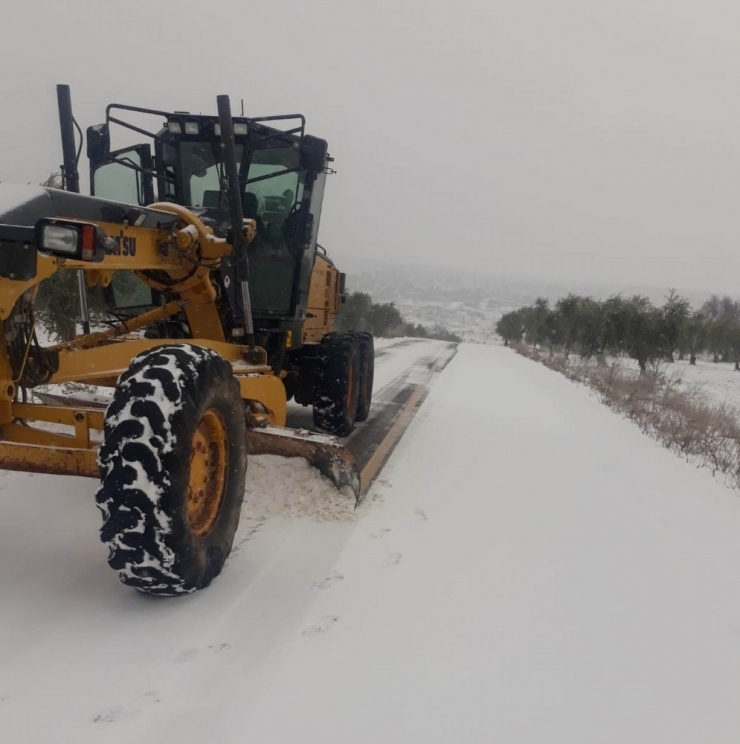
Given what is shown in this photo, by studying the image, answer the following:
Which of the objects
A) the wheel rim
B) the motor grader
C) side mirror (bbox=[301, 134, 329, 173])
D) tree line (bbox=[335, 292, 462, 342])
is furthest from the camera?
tree line (bbox=[335, 292, 462, 342])

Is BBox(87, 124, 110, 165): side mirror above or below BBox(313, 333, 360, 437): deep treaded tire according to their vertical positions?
above

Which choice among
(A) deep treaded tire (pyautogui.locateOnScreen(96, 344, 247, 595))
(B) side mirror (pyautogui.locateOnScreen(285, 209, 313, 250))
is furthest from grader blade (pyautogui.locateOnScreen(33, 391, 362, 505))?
(B) side mirror (pyautogui.locateOnScreen(285, 209, 313, 250))

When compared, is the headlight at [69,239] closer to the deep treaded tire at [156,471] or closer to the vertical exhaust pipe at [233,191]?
the deep treaded tire at [156,471]

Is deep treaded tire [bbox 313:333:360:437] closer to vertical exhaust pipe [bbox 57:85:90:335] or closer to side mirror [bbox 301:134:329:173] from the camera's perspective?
side mirror [bbox 301:134:329:173]

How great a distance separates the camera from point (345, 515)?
3879 millimetres

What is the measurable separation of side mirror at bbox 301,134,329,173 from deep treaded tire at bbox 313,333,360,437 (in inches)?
71.7

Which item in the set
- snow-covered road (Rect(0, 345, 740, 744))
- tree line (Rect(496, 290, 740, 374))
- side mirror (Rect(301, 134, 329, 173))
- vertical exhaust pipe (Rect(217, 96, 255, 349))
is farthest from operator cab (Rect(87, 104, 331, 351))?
tree line (Rect(496, 290, 740, 374))

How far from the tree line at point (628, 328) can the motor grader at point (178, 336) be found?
2547 cm

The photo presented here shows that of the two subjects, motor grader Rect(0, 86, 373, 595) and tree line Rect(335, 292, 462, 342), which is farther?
tree line Rect(335, 292, 462, 342)

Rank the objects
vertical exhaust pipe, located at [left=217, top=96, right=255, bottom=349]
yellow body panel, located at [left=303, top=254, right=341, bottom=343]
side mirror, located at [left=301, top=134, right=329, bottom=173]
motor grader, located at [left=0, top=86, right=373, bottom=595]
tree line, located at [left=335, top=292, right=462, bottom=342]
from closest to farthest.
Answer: motor grader, located at [left=0, top=86, right=373, bottom=595], vertical exhaust pipe, located at [left=217, top=96, right=255, bottom=349], side mirror, located at [left=301, top=134, right=329, bottom=173], yellow body panel, located at [left=303, top=254, right=341, bottom=343], tree line, located at [left=335, top=292, right=462, bottom=342]

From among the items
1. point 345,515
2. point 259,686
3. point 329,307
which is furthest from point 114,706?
point 329,307

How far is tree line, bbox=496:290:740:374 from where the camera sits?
3822 centimetres

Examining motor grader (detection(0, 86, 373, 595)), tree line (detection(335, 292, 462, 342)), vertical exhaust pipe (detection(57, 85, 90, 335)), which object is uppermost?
vertical exhaust pipe (detection(57, 85, 90, 335))

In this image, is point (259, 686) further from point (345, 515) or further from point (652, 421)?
point (652, 421)
